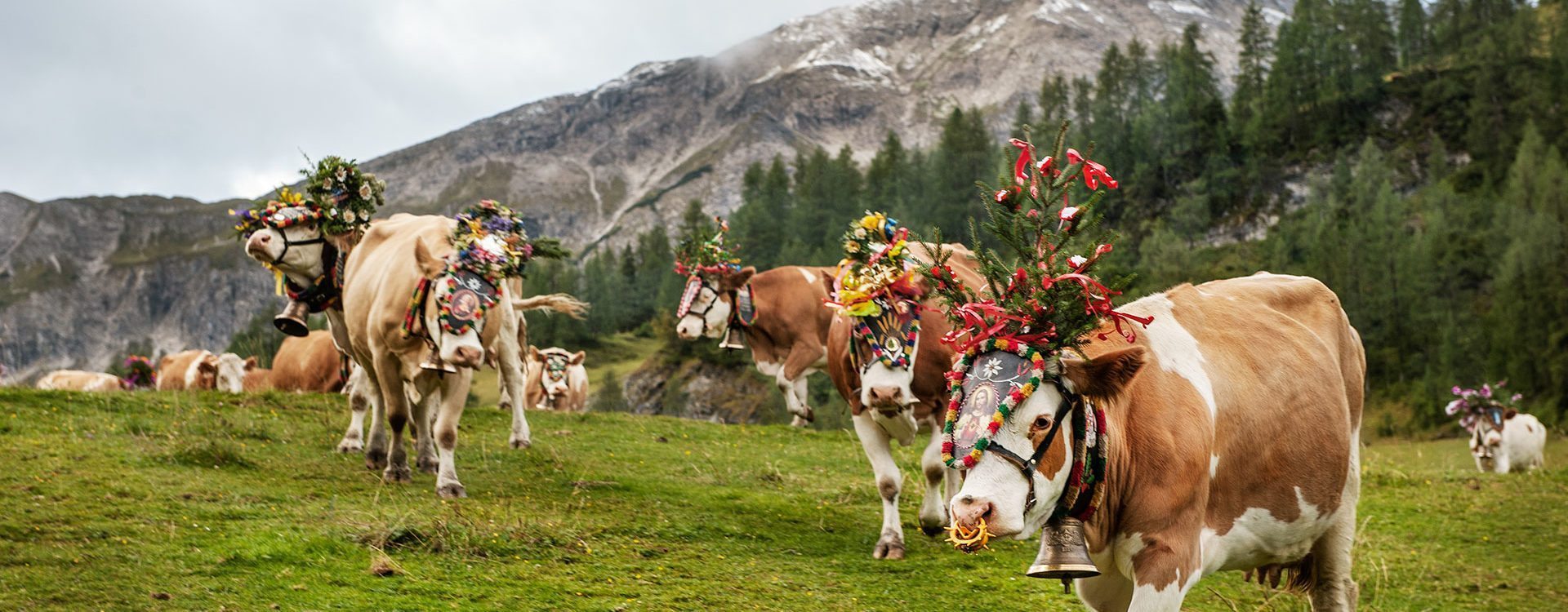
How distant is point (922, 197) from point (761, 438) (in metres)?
92.8

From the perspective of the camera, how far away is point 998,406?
447cm

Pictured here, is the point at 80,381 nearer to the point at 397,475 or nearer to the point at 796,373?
the point at 796,373

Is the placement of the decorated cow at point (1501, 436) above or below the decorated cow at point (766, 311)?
below

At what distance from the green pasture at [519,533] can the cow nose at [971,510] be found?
118 inches

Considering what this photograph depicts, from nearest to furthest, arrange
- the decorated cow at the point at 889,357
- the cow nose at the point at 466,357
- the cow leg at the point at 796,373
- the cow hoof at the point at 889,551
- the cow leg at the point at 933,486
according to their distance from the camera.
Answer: the decorated cow at the point at 889,357 < the cow leg at the point at 933,486 < the cow hoof at the point at 889,551 < the cow nose at the point at 466,357 < the cow leg at the point at 796,373

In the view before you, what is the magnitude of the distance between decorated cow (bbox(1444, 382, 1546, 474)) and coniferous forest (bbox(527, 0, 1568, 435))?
41945 mm

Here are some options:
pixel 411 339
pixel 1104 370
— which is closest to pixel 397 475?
pixel 411 339

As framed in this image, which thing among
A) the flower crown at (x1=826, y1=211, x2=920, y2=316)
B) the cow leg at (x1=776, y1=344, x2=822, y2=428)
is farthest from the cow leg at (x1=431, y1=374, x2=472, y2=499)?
the cow leg at (x1=776, y1=344, x2=822, y2=428)

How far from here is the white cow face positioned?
26125 millimetres

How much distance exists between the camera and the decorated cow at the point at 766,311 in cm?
1664

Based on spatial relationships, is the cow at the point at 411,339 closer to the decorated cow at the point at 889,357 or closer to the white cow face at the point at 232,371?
the decorated cow at the point at 889,357

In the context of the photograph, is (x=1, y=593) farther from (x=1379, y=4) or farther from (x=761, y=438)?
(x=1379, y=4)

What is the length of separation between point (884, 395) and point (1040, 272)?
3491 millimetres

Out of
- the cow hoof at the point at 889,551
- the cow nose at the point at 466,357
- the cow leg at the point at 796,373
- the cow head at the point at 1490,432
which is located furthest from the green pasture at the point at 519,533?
the cow head at the point at 1490,432
